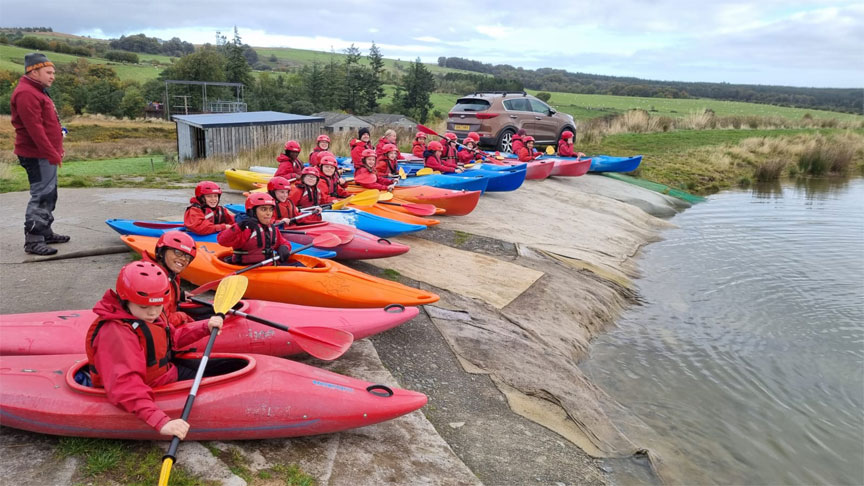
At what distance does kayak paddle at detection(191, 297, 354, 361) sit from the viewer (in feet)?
14.2

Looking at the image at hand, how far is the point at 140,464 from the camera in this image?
3.32 meters

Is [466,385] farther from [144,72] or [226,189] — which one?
[144,72]

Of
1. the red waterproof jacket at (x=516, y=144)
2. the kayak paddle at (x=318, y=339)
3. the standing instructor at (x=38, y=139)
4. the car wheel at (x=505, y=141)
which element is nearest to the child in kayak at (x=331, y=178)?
the standing instructor at (x=38, y=139)

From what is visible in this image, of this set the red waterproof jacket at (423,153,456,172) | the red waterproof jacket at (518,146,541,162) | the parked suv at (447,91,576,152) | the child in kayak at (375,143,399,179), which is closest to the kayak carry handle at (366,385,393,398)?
the child in kayak at (375,143,399,179)

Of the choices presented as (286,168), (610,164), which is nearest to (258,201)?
(286,168)

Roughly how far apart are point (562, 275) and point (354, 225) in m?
2.94

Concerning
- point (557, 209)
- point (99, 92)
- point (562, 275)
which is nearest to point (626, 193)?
point (557, 209)

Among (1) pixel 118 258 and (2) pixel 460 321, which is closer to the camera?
(2) pixel 460 321

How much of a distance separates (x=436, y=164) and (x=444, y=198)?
7.51 ft

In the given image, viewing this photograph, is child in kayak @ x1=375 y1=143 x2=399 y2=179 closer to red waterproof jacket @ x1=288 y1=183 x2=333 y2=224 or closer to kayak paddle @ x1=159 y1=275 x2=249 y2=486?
red waterproof jacket @ x1=288 y1=183 x2=333 y2=224

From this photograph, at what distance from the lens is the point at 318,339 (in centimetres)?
434

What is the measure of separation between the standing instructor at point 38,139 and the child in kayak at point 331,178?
3228 millimetres

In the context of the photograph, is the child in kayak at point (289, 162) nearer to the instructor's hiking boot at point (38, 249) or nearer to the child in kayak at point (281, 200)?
the child in kayak at point (281, 200)

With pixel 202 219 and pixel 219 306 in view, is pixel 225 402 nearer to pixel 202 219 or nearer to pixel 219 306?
pixel 219 306
